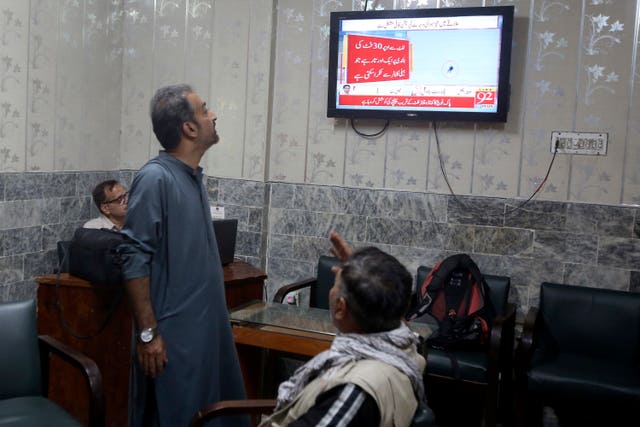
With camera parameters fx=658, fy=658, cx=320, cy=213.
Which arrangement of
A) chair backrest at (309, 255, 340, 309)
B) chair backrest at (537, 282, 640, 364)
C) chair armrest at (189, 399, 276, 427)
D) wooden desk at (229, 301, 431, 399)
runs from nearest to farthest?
1. chair armrest at (189, 399, 276, 427)
2. wooden desk at (229, 301, 431, 399)
3. chair backrest at (537, 282, 640, 364)
4. chair backrest at (309, 255, 340, 309)

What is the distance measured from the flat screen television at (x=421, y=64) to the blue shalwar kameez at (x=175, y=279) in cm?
184

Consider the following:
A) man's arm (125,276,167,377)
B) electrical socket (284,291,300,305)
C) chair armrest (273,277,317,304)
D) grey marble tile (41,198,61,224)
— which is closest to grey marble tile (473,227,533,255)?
chair armrest (273,277,317,304)

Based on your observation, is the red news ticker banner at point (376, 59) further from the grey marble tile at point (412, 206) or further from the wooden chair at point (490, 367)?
the wooden chair at point (490, 367)

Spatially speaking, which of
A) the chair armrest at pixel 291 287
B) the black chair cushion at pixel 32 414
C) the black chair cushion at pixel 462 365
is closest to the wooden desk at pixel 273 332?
the black chair cushion at pixel 462 365

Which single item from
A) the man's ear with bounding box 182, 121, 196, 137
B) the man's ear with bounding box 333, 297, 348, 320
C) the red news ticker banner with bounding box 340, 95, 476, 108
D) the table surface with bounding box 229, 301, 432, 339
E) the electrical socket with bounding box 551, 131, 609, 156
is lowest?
the table surface with bounding box 229, 301, 432, 339

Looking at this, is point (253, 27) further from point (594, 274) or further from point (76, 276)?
point (594, 274)

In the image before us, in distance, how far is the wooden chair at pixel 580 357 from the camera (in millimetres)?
2953

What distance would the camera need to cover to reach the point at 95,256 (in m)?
2.79

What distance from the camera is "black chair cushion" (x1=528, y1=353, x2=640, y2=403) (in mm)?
2924

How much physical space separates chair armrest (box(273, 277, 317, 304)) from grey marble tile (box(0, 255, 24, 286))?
1.44m

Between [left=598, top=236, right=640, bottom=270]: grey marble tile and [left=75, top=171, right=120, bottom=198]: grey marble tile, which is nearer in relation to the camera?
[left=598, top=236, right=640, bottom=270]: grey marble tile

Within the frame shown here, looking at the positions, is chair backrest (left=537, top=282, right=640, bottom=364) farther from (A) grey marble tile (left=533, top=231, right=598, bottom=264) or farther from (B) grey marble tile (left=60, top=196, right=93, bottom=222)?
(B) grey marble tile (left=60, top=196, right=93, bottom=222)

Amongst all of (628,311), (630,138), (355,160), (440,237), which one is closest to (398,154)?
(355,160)

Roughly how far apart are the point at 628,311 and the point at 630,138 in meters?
0.91
